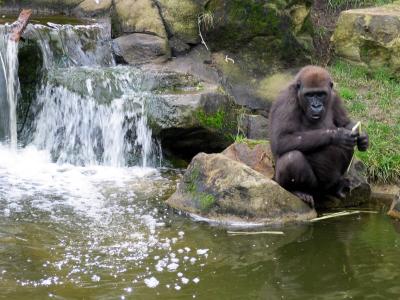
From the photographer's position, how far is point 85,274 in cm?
550

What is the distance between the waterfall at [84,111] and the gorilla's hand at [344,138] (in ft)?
9.90

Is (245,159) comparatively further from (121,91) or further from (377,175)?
(121,91)

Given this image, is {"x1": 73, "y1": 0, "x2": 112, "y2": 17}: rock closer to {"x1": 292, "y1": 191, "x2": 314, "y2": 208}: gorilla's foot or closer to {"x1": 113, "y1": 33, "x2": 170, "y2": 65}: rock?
{"x1": 113, "y1": 33, "x2": 170, "y2": 65}: rock

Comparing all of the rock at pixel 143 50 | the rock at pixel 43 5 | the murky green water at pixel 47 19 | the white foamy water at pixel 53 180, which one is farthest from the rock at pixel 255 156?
the rock at pixel 43 5

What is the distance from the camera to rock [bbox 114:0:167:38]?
1078 cm

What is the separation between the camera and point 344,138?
6.90 metres

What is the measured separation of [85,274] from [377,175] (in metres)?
4.18

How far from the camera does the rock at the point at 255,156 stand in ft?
25.6

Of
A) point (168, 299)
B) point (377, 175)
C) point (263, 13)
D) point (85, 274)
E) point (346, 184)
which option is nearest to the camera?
point (168, 299)

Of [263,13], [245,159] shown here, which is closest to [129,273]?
[245,159]

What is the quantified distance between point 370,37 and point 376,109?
1.83 meters

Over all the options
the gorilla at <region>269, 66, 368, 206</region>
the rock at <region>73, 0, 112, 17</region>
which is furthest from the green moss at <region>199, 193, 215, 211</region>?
A: the rock at <region>73, 0, 112, 17</region>

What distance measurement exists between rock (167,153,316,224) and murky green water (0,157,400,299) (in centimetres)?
23

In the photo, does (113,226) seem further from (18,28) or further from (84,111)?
(18,28)
